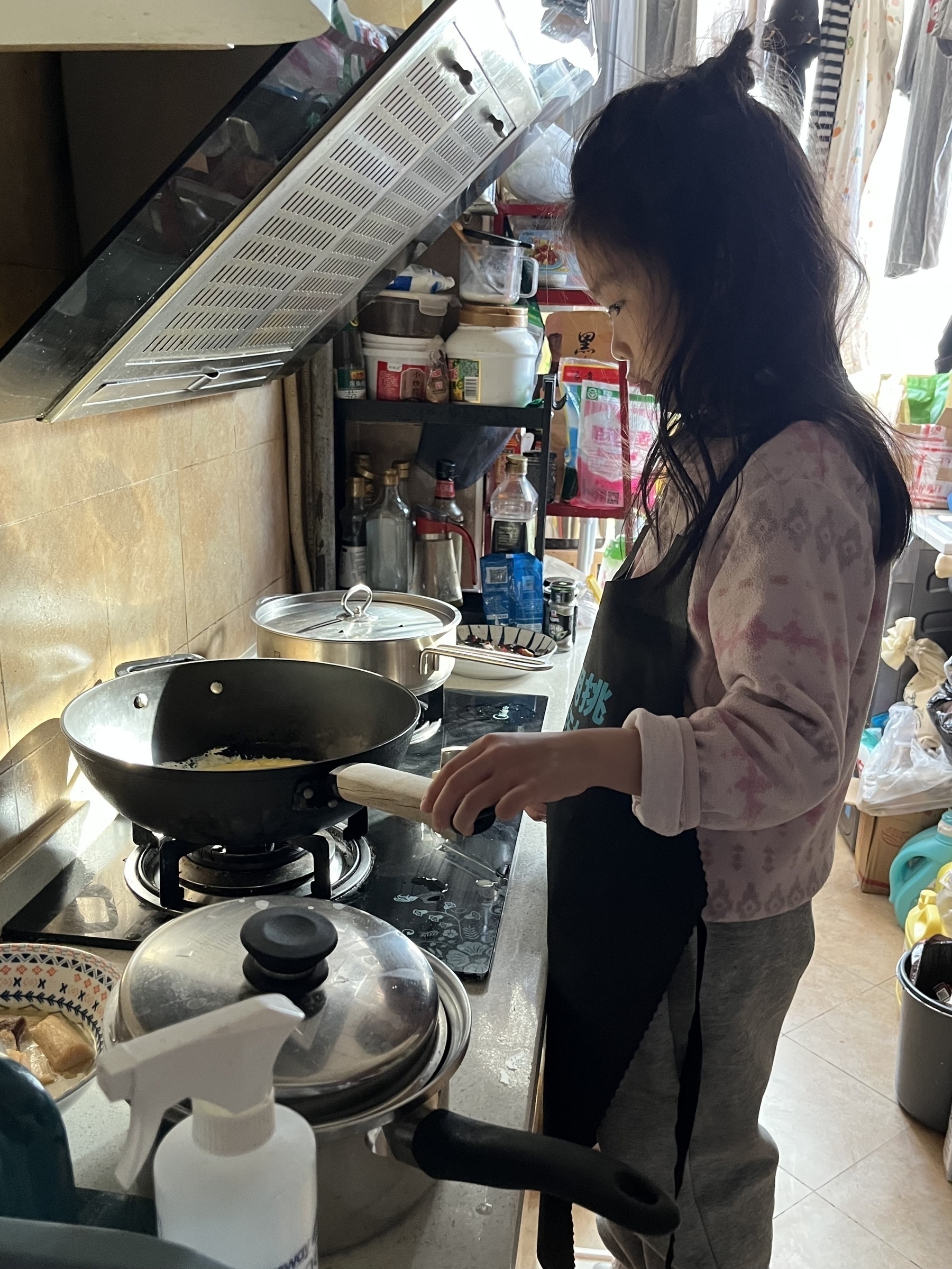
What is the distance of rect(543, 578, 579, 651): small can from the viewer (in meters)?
1.80

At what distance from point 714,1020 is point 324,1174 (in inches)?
19.2

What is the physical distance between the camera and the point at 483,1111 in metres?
0.68

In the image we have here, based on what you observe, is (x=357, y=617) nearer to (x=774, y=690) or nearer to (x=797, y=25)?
(x=774, y=690)

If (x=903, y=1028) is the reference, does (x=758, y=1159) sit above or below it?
above

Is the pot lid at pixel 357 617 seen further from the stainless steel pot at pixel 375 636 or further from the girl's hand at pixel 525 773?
the girl's hand at pixel 525 773

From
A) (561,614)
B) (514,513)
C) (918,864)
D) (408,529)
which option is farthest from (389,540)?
(918,864)

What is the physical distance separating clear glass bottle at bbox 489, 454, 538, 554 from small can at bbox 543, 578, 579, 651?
110 mm

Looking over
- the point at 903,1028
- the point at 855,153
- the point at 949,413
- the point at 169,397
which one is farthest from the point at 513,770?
the point at 949,413

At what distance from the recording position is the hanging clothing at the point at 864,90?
8.35ft

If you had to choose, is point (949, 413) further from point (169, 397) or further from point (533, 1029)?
point (533, 1029)

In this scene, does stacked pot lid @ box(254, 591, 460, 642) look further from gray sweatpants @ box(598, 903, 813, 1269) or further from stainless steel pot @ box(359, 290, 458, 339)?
gray sweatpants @ box(598, 903, 813, 1269)

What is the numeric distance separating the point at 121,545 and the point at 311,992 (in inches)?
27.6

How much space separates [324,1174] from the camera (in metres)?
0.54

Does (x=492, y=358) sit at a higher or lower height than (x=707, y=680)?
higher
